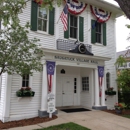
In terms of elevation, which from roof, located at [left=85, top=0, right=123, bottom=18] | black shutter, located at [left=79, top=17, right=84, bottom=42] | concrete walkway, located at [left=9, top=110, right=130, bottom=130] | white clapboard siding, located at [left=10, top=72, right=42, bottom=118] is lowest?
concrete walkway, located at [left=9, top=110, right=130, bottom=130]

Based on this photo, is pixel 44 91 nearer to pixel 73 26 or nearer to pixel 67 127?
pixel 67 127

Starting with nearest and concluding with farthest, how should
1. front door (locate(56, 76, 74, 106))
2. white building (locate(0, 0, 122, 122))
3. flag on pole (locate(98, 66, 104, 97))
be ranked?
white building (locate(0, 0, 122, 122)), flag on pole (locate(98, 66, 104, 97)), front door (locate(56, 76, 74, 106))

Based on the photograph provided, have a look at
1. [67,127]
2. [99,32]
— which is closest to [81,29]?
[99,32]

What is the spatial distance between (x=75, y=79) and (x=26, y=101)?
15.5 ft

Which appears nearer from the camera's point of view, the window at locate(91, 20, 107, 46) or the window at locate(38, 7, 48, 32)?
the window at locate(38, 7, 48, 32)

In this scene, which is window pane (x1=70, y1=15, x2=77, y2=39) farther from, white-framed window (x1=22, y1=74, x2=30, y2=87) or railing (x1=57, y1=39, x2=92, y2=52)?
white-framed window (x1=22, y1=74, x2=30, y2=87)

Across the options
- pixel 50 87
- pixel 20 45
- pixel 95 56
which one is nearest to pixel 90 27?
pixel 95 56

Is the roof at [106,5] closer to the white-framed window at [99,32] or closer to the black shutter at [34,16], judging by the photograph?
the white-framed window at [99,32]

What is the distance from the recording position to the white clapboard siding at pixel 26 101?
27.5ft

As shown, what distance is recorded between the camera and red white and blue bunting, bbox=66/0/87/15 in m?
10.8

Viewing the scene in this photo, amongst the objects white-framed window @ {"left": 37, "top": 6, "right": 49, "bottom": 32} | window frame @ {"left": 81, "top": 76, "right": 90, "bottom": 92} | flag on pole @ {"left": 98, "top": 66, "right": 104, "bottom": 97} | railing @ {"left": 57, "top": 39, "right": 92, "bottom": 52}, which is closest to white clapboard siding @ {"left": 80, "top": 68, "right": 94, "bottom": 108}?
window frame @ {"left": 81, "top": 76, "right": 90, "bottom": 92}

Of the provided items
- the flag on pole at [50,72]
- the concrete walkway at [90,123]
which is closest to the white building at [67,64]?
the flag on pole at [50,72]

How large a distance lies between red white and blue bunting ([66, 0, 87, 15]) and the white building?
Result: 359 mm

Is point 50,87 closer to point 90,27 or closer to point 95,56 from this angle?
point 95,56
